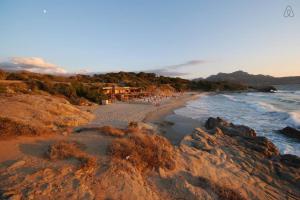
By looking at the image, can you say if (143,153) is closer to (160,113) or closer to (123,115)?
(123,115)

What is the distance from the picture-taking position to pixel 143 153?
6.27 metres

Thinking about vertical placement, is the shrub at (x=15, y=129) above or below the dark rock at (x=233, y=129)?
above

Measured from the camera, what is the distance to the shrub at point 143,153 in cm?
596

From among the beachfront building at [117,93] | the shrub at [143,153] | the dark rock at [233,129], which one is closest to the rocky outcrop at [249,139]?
the dark rock at [233,129]

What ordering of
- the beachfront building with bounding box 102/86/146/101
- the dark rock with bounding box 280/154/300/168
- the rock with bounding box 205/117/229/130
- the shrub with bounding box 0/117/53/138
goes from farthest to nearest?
1. the beachfront building with bounding box 102/86/146/101
2. the rock with bounding box 205/117/229/130
3. the dark rock with bounding box 280/154/300/168
4. the shrub with bounding box 0/117/53/138

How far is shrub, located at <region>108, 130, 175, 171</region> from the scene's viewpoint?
19.6ft

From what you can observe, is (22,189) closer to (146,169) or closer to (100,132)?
(146,169)

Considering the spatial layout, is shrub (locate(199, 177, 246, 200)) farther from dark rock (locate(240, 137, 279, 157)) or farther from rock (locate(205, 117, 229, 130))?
rock (locate(205, 117, 229, 130))

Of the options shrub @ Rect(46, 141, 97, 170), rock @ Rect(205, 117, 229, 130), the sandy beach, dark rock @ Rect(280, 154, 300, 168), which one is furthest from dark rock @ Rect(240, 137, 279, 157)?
shrub @ Rect(46, 141, 97, 170)

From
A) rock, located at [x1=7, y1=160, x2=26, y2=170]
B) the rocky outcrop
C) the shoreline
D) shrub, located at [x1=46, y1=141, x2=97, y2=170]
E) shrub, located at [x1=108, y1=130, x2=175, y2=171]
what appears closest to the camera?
rock, located at [x1=7, y1=160, x2=26, y2=170]

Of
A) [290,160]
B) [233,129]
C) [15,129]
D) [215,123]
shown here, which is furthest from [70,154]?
[215,123]

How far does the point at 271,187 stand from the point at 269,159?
6.10 feet

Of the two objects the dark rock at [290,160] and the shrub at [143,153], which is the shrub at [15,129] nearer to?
the shrub at [143,153]

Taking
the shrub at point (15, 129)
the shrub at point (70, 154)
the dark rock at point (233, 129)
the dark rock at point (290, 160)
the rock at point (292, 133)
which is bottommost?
the rock at point (292, 133)
